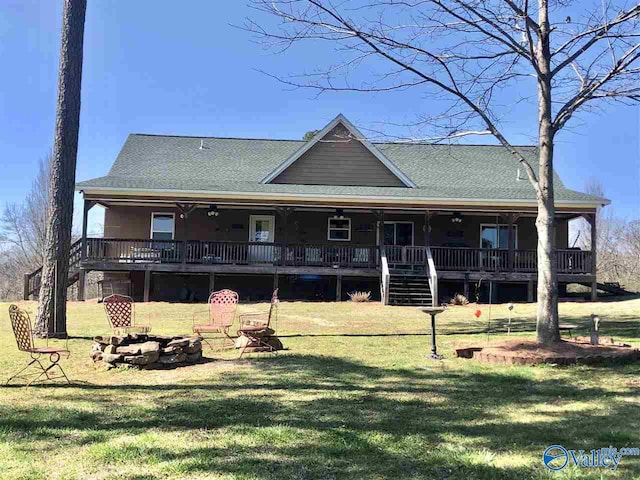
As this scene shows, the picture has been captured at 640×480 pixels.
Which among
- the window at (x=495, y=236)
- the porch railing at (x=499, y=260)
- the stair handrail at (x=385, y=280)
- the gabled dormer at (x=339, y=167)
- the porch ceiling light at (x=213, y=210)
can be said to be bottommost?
the stair handrail at (x=385, y=280)

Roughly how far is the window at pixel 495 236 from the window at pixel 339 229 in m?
5.07

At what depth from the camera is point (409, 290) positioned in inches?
658

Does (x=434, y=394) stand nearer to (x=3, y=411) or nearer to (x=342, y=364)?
(x=342, y=364)

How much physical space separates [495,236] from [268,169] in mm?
9161

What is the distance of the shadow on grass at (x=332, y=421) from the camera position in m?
3.71

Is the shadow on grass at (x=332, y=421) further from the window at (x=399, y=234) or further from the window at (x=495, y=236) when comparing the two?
the window at (x=495, y=236)

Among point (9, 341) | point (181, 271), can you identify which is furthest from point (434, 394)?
point (181, 271)

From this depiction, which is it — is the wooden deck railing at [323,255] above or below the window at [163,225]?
below

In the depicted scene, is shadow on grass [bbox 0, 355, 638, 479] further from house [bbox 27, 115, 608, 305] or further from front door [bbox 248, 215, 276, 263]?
front door [bbox 248, 215, 276, 263]

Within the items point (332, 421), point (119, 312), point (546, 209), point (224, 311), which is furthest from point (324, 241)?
point (332, 421)

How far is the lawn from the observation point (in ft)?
11.9

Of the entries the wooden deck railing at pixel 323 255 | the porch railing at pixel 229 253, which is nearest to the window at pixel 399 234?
the wooden deck railing at pixel 323 255

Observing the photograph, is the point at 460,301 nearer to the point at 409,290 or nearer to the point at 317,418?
the point at 409,290

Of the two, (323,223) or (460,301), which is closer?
(460,301)
